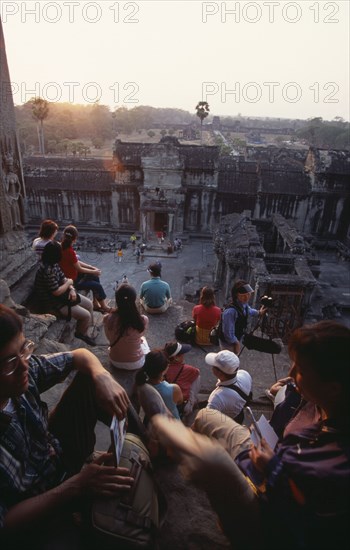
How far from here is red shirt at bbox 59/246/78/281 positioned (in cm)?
673

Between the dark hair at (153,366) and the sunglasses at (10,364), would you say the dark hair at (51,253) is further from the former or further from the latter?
the sunglasses at (10,364)

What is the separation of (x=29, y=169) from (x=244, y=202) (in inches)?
680

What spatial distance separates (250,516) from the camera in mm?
2271

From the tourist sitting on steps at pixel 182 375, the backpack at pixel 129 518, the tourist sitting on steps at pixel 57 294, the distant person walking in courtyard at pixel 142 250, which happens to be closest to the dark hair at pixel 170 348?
the tourist sitting on steps at pixel 182 375

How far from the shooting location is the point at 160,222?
27.8 meters

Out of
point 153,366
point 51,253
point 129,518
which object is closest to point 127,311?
point 153,366

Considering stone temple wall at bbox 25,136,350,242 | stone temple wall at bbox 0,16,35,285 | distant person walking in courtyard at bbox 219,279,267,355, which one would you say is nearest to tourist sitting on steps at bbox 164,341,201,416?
distant person walking in courtyard at bbox 219,279,267,355

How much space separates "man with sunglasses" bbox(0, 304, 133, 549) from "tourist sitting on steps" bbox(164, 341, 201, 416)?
1.60m

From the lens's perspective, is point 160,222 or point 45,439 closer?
point 45,439

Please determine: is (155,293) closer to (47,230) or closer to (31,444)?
(47,230)

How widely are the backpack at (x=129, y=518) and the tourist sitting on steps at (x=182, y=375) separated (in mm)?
1966

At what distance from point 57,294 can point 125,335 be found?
158cm

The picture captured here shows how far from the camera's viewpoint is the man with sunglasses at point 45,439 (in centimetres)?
224

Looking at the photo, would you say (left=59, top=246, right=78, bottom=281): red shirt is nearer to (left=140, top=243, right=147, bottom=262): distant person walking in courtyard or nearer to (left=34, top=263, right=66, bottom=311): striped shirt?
(left=34, top=263, right=66, bottom=311): striped shirt
